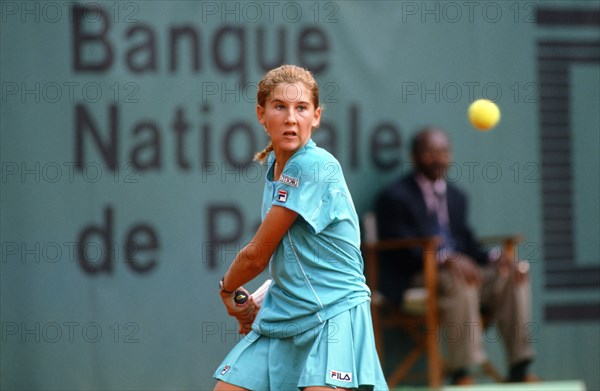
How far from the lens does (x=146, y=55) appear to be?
591cm

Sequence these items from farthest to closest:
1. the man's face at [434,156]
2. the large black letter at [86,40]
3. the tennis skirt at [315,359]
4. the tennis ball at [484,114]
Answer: the man's face at [434,156] < the tennis ball at [484,114] < the large black letter at [86,40] < the tennis skirt at [315,359]

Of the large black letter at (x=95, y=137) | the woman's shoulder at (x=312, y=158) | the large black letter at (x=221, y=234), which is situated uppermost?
the large black letter at (x=95, y=137)

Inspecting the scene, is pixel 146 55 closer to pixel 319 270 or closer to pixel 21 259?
pixel 21 259

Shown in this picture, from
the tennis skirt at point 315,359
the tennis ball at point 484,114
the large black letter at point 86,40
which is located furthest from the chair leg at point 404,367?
the tennis skirt at point 315,359

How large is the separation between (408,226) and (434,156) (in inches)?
17.9

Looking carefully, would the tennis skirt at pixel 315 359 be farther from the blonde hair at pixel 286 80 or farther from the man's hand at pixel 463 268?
the man's hand at pixel 463 268

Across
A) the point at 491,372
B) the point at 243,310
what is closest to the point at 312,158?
the point at 243,310

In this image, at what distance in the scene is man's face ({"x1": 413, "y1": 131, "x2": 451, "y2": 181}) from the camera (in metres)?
6.27

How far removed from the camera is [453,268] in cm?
615

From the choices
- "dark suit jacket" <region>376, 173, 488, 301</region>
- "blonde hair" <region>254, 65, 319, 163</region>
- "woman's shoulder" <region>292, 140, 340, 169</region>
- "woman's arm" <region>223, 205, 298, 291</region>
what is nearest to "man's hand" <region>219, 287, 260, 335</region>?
"woman's arm" <region>223, 205, 298, 291</region>

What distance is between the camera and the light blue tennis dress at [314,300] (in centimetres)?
343

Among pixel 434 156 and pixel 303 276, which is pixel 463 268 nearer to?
pixel 434 156

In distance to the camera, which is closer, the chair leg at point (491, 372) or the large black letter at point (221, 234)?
the large black letter at point (221, 234)

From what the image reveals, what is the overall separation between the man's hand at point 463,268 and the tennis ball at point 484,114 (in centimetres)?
81
